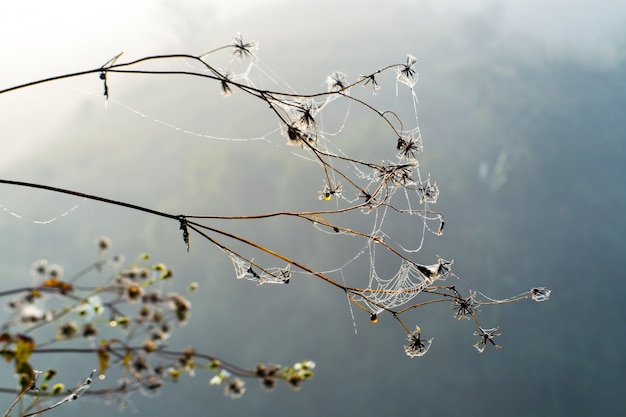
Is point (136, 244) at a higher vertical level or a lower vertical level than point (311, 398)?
higher

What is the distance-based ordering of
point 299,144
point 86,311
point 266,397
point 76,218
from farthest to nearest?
point 76,218 → point 266,397 → point 299,144 → point 86,311

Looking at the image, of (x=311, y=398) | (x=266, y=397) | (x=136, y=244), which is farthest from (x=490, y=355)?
(x=136, y=244)

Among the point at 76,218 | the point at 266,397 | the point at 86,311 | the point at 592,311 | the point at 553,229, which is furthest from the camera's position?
the point at 553,229

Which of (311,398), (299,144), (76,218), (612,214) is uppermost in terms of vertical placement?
(76,218)

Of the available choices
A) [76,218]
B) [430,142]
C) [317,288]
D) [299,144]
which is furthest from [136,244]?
[299,144]

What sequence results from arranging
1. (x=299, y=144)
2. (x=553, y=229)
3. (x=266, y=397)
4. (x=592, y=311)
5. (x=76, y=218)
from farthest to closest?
(x=553, y=229)
(x=592, y=311)
(x=76, y=218)
(x=266, y=397)
(x=299, y=144)

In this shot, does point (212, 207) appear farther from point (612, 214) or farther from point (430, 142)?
point (612, 214)

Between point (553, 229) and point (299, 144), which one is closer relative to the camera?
point (299, 144)

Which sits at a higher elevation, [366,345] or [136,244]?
[136,244]

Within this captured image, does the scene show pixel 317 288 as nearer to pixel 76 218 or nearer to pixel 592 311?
pixel 76 218
